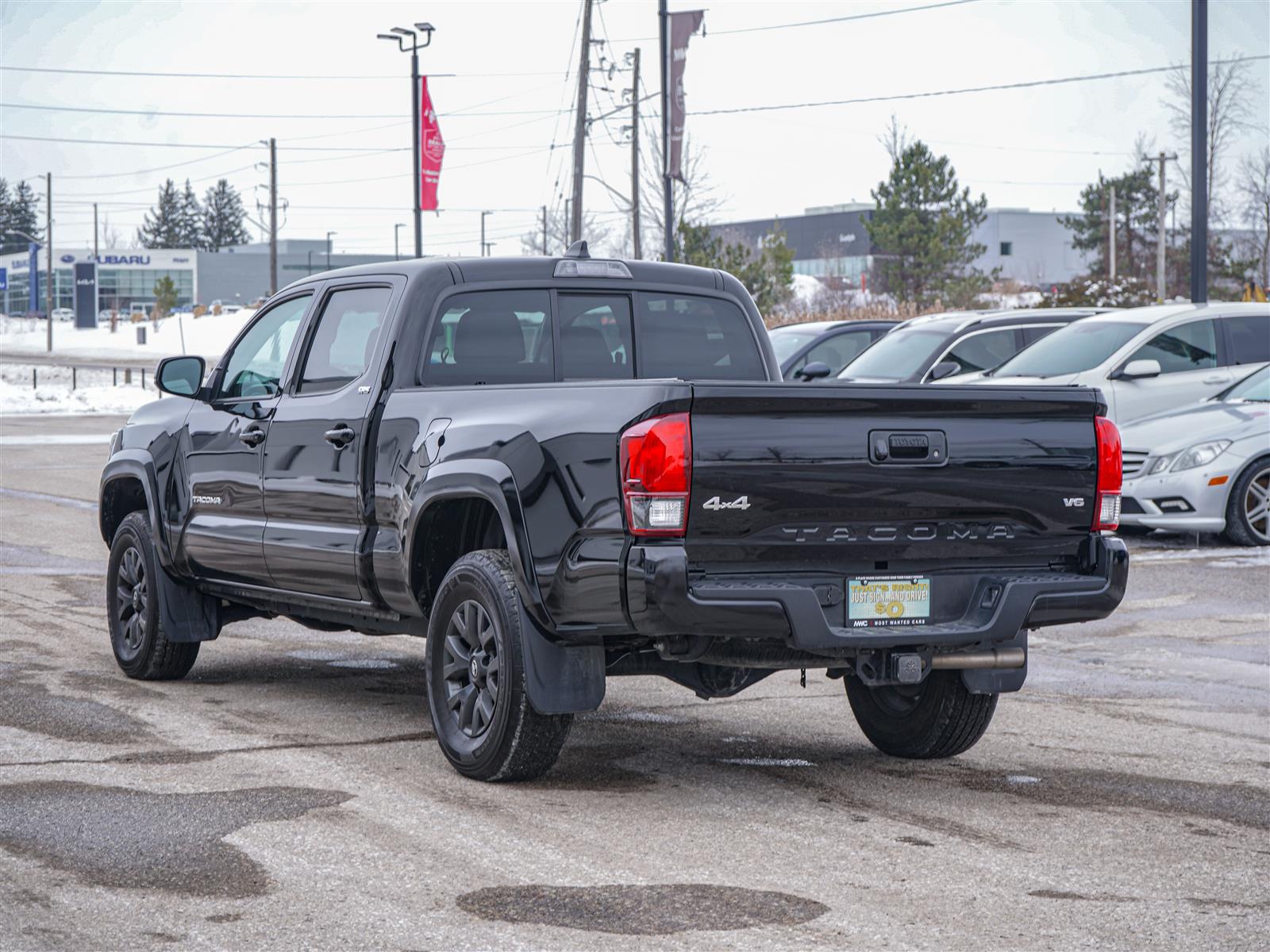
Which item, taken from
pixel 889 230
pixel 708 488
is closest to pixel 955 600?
pixel 708 488

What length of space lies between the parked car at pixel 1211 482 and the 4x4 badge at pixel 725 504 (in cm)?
937

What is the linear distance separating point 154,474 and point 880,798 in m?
4.19

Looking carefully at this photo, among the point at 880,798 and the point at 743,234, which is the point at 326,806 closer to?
the point at 880,798

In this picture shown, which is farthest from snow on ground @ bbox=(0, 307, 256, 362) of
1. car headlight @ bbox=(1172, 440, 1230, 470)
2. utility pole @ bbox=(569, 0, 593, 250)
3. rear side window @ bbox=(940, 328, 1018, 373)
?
car headlight @ bbox=(1172, 440, 1230, 470)

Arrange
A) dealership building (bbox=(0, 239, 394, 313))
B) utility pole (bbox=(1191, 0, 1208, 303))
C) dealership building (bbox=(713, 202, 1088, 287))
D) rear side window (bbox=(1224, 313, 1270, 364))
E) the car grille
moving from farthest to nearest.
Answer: dealership building (bbox=(0, 239, 394, 313)) → dealership building (bbox=(713, 202, 1088, 287)) → utility pole (bbox=(1191, 0, 1208, 303)) → rear side window (bbox=(1224, 313, 1270, 364)) → the car grille

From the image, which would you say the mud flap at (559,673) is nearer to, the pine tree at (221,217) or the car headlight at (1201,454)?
the car headlight at (1201,454)

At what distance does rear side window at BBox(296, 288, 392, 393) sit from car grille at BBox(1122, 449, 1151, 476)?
889 centimetres

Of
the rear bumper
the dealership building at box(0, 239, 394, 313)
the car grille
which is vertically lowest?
the rear bumper

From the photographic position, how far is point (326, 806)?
5879 mm

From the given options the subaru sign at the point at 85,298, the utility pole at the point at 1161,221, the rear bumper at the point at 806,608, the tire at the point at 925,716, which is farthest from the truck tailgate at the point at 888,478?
the subaru sign at the point at 85,298

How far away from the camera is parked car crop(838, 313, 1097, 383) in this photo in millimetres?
18422

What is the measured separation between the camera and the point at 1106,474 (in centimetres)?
624

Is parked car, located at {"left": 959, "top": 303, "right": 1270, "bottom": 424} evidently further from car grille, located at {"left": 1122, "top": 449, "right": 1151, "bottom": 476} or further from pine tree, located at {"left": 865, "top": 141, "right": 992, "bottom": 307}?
pine tree, located at {"left": 865, "top": 141, "right": 992, "bottom": 307}

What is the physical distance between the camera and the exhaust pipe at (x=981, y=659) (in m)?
6.15
